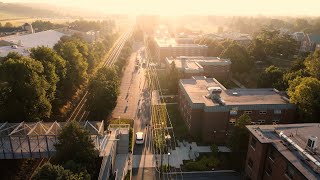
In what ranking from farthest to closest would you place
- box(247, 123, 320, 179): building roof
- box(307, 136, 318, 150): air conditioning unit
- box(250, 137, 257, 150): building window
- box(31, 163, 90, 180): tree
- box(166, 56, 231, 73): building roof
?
box(166, 56, 231, 73): building roof
box(250, 137, 257, 150): building window
box(307, 136, 318, 150): air conditioning unit
box(247, 123, 320, 179): building roof
box(31, 163, 90, 180): tree

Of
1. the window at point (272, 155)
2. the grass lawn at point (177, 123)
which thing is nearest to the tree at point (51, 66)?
the grass lawn at point (177, 123)

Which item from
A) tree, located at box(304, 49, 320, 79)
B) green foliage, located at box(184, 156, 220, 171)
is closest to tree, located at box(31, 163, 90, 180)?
green foliage, located at box(184, 156, 220, 171)

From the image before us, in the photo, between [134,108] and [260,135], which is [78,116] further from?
[260,135]

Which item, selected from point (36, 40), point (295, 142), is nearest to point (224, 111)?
point (295, 142)

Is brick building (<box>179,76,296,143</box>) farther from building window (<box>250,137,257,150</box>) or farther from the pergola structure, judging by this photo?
the pergola structure

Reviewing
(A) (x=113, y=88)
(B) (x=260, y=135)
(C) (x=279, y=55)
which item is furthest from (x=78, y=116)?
(C) (x=279, y=55)

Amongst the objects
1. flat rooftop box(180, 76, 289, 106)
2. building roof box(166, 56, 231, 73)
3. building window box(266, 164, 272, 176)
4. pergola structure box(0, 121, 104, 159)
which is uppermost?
building roof box(166, 56, 231, 73)
